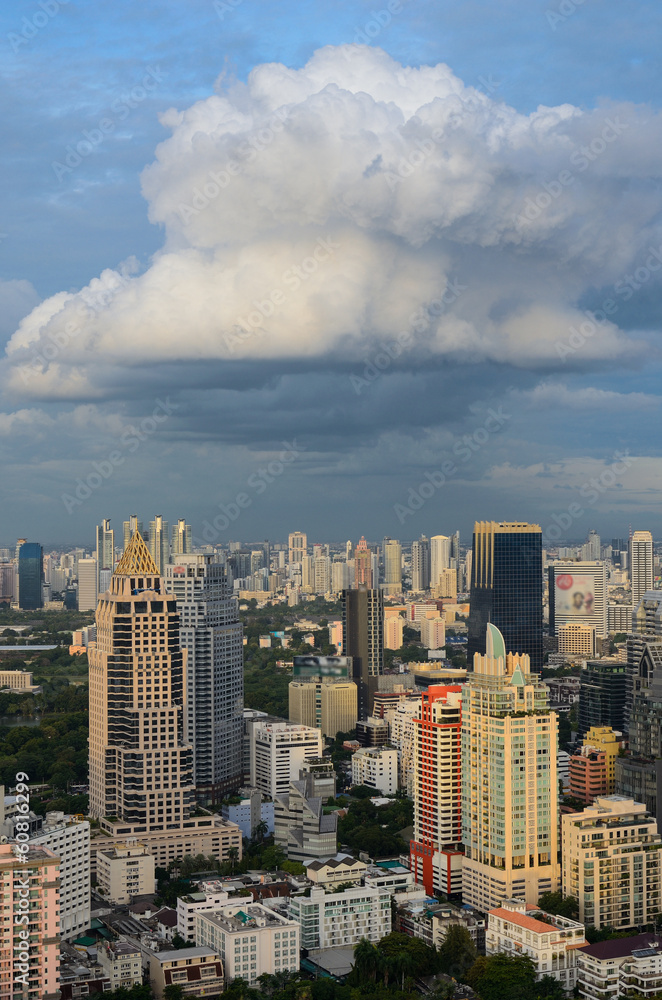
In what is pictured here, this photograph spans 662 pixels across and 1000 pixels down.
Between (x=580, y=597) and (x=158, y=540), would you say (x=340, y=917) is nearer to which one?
(x=158, y=540)

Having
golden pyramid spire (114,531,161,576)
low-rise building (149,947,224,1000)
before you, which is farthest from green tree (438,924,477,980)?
golden pyramid spire (114,531,161,576)

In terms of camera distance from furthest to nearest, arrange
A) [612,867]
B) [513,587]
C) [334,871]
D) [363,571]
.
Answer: [363,571] → [513,587] → [334,871] → [612,867]

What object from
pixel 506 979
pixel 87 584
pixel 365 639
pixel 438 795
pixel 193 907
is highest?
pixel 87 584

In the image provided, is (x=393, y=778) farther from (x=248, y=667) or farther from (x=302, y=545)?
(x=302, y=545)

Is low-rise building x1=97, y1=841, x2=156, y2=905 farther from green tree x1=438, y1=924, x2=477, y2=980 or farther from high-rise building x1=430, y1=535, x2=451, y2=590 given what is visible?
high-rise building x1=430, y1=535, x2=451, y2=590

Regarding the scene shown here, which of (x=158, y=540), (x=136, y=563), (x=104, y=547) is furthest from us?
(x=104, y=547)

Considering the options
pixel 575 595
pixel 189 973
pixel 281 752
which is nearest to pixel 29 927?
pixel 189 973

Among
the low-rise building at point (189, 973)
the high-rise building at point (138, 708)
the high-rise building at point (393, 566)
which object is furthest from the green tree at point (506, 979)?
the high-rise building at point (393, 566)
